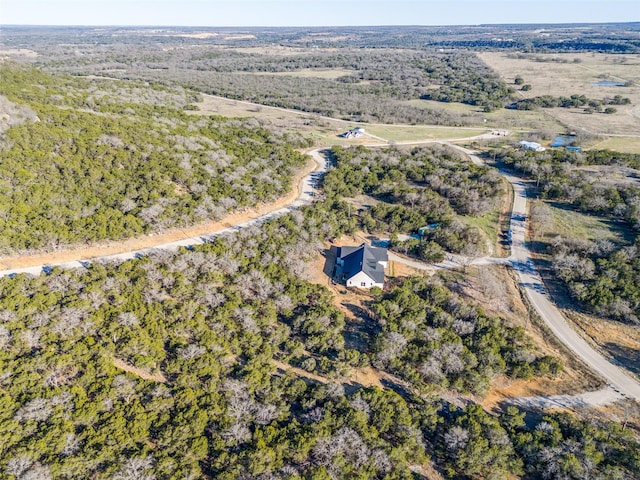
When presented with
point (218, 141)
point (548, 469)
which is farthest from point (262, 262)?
point (218, 141)

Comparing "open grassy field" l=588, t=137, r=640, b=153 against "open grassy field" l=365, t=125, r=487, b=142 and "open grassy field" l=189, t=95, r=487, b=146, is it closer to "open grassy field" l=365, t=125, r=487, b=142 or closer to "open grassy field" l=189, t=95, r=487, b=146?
"open grassy field" l=365, t=125, r=487, b=142

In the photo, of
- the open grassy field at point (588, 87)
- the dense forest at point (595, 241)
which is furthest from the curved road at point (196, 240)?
the open grassy field at point (588, 87)

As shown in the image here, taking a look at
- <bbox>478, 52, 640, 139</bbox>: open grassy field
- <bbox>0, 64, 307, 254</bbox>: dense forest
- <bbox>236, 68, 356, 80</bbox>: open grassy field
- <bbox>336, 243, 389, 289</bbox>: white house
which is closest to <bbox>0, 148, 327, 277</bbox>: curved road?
<bbox>0, 64, 307, 254</bbox>: dense forest

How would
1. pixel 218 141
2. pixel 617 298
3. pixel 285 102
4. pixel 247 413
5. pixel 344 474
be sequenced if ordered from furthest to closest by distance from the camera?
pixel 285 102, pixel 218 141, pixel 617 298, pixel 247 413, pixel 344 474

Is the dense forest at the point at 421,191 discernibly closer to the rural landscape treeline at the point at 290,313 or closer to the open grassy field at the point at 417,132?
the rural landscape treeline at the point at 290,313

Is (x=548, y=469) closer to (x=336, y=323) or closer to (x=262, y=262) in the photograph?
(x=336, y=323)

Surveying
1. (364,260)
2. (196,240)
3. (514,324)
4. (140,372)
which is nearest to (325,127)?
(196,240)

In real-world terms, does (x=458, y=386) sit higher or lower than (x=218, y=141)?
Answer: lower
